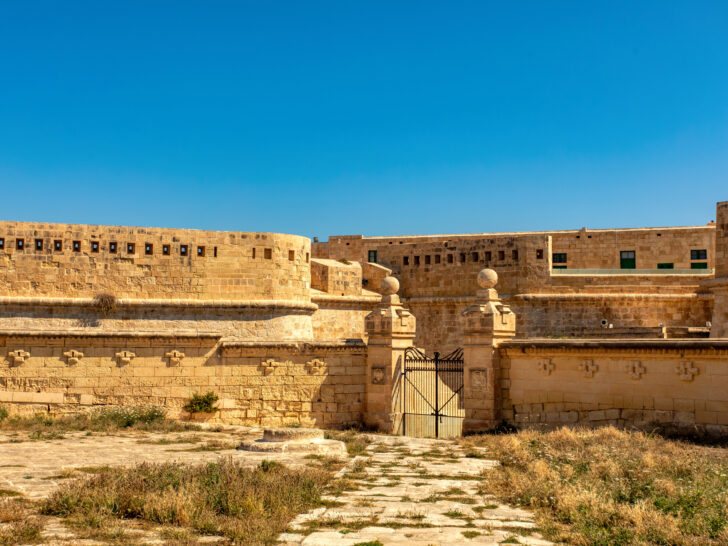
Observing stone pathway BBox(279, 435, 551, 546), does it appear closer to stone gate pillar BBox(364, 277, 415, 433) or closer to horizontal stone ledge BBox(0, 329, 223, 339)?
stone gate pillar BBox(364, 277, 415, 433)

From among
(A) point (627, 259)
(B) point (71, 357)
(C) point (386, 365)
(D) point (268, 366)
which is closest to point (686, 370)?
(C) point (386, 365)

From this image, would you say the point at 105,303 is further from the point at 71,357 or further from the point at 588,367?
the point at 588,367

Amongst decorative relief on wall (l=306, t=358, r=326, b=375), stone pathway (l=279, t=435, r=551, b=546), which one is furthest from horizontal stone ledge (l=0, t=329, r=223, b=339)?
stone pathway (l=279, t=435, r=551, b=546)

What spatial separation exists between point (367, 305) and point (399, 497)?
19.0 metres

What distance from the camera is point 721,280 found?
18.6 metres

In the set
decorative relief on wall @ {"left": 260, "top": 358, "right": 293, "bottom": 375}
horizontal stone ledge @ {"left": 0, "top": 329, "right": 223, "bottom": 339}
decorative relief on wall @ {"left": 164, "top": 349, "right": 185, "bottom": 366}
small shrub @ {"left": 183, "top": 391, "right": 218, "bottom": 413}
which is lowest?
small shrub @ {"left": 183, "top": 391, "right": 218, "bottom": 413}

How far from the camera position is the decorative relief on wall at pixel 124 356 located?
12737 millimetres

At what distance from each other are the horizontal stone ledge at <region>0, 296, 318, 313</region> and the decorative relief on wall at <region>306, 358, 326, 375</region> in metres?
9.68

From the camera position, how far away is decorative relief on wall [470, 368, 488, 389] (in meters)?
12.6

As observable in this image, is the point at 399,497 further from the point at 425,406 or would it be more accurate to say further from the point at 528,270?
the point at 528,270

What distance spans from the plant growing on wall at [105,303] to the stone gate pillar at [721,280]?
1701 centimetres

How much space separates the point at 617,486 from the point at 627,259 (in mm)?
24343

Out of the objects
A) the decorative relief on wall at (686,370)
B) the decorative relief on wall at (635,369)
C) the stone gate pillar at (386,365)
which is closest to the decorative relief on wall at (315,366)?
the stone gate pillar at (386,365)

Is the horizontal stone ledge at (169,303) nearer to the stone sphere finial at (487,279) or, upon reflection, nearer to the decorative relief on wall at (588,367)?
the stone sphere finial at (487,279)
